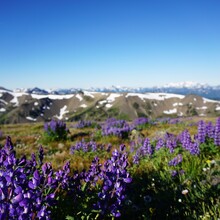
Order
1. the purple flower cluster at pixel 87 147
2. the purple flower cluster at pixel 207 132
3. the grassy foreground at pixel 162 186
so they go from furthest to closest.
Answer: the purple flower cluster at pixel 87 147 → the purple flower cluster at pixel 207 132 → the grassy foreground at pixel 162 186

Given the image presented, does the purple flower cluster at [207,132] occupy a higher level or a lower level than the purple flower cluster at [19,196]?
lower

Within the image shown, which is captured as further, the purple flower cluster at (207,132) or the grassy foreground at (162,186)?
the purple flower cluster at (207,132)

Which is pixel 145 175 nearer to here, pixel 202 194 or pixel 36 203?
pixel 202 194

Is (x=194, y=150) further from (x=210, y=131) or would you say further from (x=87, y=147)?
(x=87, y=147)

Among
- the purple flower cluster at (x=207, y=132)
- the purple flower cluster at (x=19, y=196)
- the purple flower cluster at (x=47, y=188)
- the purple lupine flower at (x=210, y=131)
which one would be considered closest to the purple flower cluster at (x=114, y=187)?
the purple flower cluster at (x=47, y=188)

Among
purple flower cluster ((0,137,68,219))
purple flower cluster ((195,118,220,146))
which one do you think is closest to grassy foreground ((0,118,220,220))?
purple flower cluster ((195,118,220,146))

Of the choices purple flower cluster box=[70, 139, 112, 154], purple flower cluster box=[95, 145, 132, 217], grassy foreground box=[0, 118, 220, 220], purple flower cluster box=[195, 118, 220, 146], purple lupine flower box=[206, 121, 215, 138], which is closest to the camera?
purple flower cluster box=[95, 145, 132, 217]

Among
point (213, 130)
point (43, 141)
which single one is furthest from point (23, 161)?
point (43, 141)

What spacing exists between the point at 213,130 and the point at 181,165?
6.99 ft

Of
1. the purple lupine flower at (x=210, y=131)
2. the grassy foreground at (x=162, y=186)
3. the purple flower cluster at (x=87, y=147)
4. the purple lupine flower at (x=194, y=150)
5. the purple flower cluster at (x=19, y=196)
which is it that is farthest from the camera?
the purple flower cluster at (x=87, y=147)

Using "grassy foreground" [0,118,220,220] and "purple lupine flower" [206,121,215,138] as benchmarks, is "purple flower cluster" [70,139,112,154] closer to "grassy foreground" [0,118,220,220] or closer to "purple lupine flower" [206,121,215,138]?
"grassy foreground" [0,118,220,220]

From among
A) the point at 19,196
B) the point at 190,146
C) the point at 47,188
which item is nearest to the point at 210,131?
the point at 190,146

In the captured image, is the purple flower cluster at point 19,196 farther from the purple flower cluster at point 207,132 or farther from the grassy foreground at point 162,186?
the purple flower cluster at point 207,132

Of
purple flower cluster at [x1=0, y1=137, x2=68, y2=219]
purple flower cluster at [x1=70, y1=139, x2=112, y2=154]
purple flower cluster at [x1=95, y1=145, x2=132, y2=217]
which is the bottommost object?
purple flower cluster at [x1=70, y1=139, x2=112, y2=154]
